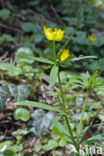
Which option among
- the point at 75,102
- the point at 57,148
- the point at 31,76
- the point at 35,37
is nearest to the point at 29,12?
the point at 35,37

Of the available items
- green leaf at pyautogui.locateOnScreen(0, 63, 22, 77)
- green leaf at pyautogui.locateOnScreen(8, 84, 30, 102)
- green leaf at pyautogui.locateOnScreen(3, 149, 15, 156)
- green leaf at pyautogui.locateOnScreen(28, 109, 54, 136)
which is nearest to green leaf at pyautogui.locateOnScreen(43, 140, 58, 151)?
green leaf at pyautogui.locateOnScreen(28, 109, 54, 136)

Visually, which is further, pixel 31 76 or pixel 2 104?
pixel 31 76

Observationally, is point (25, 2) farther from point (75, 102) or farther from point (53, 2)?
point (75, 102)

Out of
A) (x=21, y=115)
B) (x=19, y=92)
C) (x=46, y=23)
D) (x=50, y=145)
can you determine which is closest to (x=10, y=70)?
(x=19, y=92)

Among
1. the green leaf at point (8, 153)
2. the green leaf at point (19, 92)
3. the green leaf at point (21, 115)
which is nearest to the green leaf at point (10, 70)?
the green leaf at point (19, 92)

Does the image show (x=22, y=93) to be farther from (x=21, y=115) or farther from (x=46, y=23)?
(x=46, y=23)

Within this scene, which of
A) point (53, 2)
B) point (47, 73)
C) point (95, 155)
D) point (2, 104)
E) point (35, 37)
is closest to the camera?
point (95, 155)

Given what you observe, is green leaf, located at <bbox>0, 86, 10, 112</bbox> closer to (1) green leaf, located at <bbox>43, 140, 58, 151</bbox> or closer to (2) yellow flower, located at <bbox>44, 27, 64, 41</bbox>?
(1) green leaf, located at <bbox>43, 140, 58, 151</bbox>

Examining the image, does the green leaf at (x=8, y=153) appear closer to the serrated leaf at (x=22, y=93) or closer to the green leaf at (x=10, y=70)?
the serrated leaf at (x=22, y=93)
